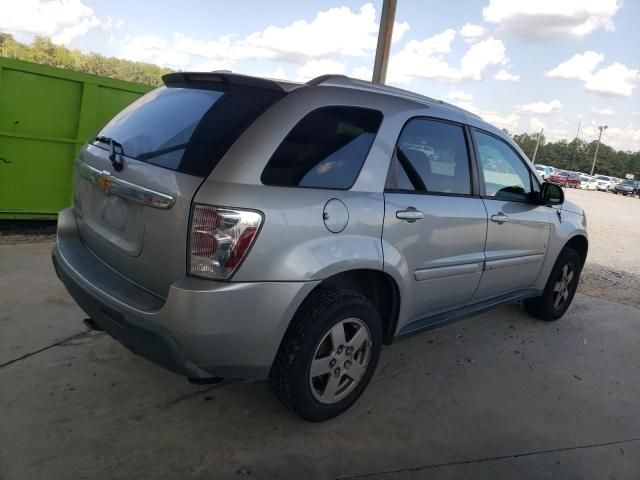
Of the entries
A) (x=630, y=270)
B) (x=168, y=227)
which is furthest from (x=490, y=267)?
(x=630, y=270)

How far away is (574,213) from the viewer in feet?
15.4

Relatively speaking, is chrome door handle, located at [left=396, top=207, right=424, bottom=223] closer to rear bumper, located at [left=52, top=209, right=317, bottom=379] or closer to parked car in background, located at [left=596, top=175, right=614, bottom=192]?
rear bumper, located at [left=52, top=209, right=317, bottom=379]

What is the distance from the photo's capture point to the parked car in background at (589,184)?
46.7 meters

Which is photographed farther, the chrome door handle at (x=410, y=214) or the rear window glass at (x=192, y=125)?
the chrome door handle at (x=410, y=214)

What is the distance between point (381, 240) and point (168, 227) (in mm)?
1066

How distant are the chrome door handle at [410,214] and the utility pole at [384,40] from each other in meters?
4.82

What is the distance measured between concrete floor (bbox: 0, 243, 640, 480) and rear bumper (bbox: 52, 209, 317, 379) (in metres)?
0.46

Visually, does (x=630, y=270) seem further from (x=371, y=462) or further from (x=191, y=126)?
(x=191, y=126)

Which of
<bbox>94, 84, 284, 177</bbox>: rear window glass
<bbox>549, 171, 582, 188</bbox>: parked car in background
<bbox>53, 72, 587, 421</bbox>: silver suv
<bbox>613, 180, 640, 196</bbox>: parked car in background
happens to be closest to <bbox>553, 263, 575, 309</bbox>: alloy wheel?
<bbox>53, 72, 587, 421</bbox>: silver suv

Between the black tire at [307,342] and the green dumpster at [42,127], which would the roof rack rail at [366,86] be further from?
the green dumpster at [42,127]

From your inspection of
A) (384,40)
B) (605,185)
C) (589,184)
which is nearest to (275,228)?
(384,40)

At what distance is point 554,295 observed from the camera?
4.80 metres

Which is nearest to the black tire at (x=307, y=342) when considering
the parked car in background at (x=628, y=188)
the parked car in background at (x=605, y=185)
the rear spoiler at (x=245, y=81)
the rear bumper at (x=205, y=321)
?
the rear bumper at (x=205, y=321)

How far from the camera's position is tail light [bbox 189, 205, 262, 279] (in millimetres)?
2186
